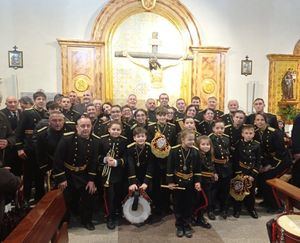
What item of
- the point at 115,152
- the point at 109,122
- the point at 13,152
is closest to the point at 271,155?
the point at 115,152

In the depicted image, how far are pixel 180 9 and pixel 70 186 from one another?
6231 millimetres

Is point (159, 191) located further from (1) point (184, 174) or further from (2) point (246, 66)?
(2) point (246, 66)

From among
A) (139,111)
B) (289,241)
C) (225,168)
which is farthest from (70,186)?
(289,241)

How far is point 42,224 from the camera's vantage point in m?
1.98

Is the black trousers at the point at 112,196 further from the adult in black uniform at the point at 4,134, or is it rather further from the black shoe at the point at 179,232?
the adult in black uniform at the point at 4,134

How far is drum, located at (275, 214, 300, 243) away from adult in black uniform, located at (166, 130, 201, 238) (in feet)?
4.23

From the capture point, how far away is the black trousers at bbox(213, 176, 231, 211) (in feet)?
13.5

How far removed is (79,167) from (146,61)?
207 inches

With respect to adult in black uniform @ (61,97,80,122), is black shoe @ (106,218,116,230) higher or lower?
lower

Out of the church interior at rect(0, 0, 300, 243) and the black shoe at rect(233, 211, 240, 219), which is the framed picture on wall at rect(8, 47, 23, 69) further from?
the black shoe at rect(233, 211, 240, 219)

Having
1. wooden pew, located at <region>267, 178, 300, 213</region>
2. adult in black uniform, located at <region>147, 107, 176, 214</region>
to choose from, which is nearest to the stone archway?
adult in black uniform, located at <region>147, 107, 176, 214</region>

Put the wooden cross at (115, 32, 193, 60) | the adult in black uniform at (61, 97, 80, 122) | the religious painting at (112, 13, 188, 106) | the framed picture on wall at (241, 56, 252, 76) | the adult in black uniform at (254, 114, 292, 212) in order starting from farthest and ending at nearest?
the framed picture on wall at (241, 56, 252, 76) < the religious painting at (112, 13, 188, 106) < the wooden cross at (115, 32, 193, 60) < the adult in black uniform at (61, 97, 80, 122) < the adult in black uniform at (254, 114, 292, 212)

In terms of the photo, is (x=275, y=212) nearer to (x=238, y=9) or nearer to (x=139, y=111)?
(x=139, y=111)

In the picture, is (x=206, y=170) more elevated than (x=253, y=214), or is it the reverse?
(x=206, y=170)
